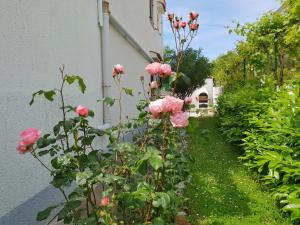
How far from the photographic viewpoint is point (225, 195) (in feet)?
17.7

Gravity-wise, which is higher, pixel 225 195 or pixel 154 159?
pixel 154 159

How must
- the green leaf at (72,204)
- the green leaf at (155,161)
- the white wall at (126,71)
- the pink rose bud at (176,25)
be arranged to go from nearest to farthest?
1. the green leaf at (155,161)
2. the green leaf at (72,204)
3. the pink rose bud at (176,25)
4. the white wall at (126,71)

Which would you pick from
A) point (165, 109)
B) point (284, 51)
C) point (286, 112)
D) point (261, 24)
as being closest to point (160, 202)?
point (165, 109)

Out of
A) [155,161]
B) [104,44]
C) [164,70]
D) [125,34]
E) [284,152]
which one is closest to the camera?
[155,161]

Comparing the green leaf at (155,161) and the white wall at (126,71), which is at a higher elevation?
the white wall at (126,71)

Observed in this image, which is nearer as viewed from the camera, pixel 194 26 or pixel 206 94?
pixel 194 26

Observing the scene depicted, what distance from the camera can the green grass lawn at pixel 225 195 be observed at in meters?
4.27

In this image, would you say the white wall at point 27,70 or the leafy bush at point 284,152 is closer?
the white wall at point 27,70

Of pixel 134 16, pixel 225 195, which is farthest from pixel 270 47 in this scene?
pixel 225 195

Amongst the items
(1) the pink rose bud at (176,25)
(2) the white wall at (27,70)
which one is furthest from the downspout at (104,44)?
(1) the pink rose bud at (176,25)

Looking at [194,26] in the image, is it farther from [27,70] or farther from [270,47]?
[270,47]

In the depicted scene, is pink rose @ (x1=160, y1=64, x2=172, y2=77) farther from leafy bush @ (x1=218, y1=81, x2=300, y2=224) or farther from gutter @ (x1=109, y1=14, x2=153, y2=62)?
gutter @ (x1=109, y1=14, x2=153, y2=62)

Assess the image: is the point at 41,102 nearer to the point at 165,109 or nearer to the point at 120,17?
the point at 165,109

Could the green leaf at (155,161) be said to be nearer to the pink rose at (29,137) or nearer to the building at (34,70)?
the pink rose at (29,137)
